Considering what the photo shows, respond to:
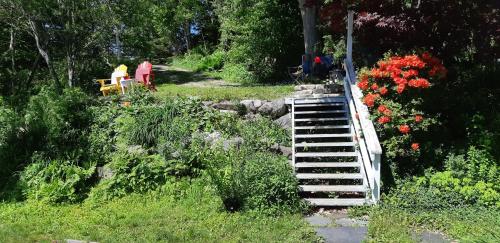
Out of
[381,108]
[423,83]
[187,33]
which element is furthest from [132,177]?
[187,33]

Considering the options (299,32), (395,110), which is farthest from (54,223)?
(299,32)

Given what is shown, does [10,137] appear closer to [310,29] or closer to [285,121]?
[285,121]

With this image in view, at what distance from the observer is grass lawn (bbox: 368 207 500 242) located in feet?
18.3

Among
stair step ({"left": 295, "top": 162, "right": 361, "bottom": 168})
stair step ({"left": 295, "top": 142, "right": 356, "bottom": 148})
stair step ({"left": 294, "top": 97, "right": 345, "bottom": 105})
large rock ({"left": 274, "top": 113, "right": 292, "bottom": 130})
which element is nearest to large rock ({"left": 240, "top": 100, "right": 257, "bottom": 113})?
large rock ({"left": 274, "top": 113, "right": 292, "bottom": 130})

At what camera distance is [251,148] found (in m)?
8.30

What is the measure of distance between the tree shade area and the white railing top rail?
164 mm

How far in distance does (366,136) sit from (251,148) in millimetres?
2239

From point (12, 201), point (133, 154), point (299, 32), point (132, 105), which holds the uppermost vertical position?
point (299, 32)

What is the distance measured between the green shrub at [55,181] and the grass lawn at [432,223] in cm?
513

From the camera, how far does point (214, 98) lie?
9.98m

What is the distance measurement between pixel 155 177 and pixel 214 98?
9.20 feet

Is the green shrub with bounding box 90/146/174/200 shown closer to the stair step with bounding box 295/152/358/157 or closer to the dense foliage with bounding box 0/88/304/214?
the dense foliage with bounding box 0/88/304/214

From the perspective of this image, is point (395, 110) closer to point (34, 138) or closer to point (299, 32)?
point (34, 138)

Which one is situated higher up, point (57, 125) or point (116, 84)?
point (116, 84)
